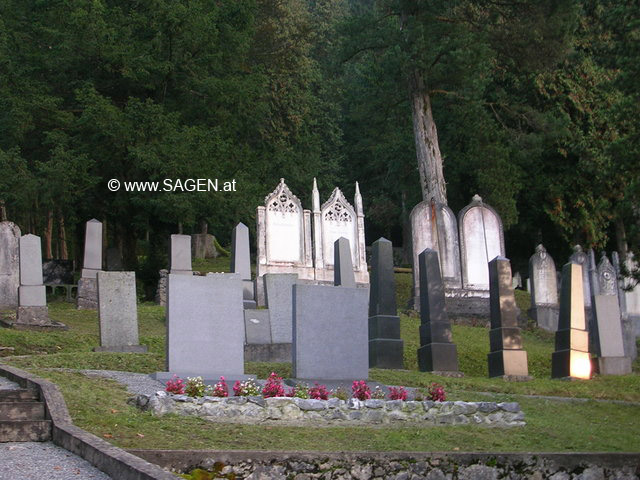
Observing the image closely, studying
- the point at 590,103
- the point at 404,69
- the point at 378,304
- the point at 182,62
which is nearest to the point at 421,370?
the point at 378,304

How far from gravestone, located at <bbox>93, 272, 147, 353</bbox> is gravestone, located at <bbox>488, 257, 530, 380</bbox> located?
5464mm

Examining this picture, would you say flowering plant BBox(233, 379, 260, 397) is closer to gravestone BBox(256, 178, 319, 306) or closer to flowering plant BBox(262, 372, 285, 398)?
flowering plant BBox(262, 372, 285, 398)

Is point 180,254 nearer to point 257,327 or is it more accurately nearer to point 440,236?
Answer: point 440,236

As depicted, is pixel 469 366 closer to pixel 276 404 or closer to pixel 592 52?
pixel 276 404

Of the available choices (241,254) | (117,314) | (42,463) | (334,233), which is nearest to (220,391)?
(42,463)

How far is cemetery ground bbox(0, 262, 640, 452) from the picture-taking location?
29.4 ft

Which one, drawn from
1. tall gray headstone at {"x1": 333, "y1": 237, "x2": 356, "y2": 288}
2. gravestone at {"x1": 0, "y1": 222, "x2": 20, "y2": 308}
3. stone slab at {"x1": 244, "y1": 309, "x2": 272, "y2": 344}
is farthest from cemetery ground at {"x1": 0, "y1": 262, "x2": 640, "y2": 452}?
gravestone at {"x1": 0, "y1": 222, "x2": 20, "y2": 308}

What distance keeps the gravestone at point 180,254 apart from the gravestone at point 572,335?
29.9 feet

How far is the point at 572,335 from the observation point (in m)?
15.9

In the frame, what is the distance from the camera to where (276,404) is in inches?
405

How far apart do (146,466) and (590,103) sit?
103ft

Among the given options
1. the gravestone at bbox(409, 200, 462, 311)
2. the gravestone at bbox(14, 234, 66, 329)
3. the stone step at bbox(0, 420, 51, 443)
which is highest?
the gravestone at bbox(409, 200, 462, 311)

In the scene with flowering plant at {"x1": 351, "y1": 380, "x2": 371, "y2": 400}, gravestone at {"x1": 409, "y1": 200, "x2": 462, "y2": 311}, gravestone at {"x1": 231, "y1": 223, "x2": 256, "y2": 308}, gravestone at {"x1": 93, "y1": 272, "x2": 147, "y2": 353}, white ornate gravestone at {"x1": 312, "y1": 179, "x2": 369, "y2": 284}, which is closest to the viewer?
flowering plant at {"x1": 351, "y1": 380, "x2": 371, "y2": 400}

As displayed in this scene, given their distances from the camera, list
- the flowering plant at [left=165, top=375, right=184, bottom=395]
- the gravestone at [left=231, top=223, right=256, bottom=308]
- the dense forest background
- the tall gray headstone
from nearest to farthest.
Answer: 1. the flowering plant at [left=165, top=375, right=184, bottom=395]
2. the tall gray headstone
3. the gravestone at [left=231, top=223, right=256, bottom=308]
4. the dense forest background
